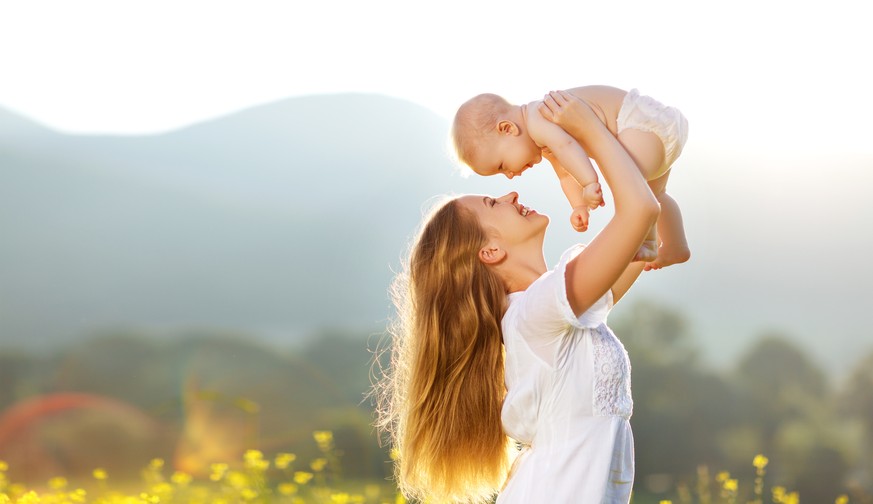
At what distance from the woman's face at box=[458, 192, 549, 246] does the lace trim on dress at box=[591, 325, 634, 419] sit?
33 centimetres

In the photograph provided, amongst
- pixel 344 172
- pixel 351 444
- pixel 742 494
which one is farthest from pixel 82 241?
pixel 742 494

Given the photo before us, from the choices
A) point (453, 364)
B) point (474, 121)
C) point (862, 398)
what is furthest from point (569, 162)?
point (862, 398)

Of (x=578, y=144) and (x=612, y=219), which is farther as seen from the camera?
(x=578, y=144)

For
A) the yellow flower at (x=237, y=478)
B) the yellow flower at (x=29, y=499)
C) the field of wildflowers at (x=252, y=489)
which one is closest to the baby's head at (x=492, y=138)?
the field of wildflowers at (x=252, y=489)

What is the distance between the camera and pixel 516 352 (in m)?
2.40

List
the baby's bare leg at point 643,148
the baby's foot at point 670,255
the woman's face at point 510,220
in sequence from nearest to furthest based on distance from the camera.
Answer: the baby's bare leg at point 643,148 < the woman's face at point 510,220 < the baby's foot at point 670,255

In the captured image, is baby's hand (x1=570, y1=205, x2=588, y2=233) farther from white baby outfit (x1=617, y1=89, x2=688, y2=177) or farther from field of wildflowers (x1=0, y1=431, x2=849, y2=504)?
field of wildflowers (x1=0, y1=431, x2=849, y2=504)

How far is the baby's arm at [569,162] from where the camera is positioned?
2256 mm

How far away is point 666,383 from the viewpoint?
6699 mm

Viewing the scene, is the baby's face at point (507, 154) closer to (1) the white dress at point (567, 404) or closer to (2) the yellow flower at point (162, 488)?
(1) the white dress at point (567, 404)

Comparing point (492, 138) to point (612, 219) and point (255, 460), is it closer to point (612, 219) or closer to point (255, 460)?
point (612, 219)

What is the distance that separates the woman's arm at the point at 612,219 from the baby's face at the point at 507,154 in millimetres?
225

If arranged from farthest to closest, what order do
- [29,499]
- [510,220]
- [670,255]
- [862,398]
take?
[862,398], [29,499], [670,255], [510,220]

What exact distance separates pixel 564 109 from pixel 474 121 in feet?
1.18
